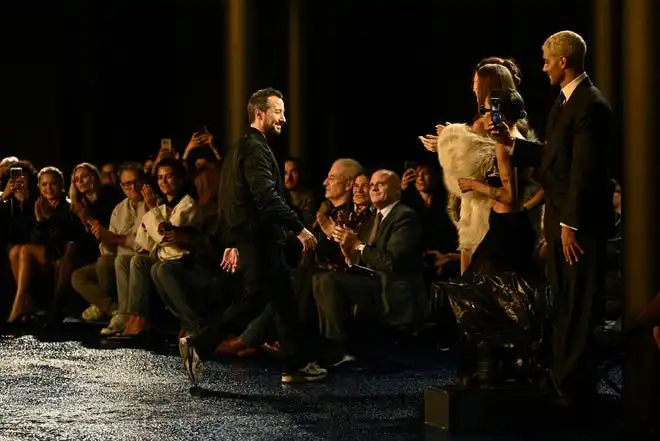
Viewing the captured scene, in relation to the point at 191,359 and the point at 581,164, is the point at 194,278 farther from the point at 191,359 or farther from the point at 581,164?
the point at 581,164

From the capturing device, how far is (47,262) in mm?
13352

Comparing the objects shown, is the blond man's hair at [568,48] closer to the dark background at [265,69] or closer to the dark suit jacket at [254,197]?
the dark suit jacket at [254,197]

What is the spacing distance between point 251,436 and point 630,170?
2.34 m

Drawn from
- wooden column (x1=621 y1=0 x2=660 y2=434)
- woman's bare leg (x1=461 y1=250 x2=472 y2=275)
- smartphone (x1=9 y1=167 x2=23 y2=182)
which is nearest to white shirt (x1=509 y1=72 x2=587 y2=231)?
wooden column (x1=621 y1=0 x2=660 y2=434)

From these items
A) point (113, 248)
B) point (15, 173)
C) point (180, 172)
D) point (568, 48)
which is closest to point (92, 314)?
point (113, 248)

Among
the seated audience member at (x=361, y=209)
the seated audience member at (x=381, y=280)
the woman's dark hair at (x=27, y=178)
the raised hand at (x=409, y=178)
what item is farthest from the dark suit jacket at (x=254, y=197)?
the woman's dark hair at (x=27, y=178)

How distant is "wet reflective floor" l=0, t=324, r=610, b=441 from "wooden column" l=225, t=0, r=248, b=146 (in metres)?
1.87

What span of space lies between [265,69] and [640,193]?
10.7 meters

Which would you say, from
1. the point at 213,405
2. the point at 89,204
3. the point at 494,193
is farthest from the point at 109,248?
the point at 494,193

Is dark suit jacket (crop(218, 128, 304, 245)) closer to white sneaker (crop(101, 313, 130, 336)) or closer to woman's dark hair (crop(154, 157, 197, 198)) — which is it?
woman's dark hair (crop(154, 157, 197, 198))

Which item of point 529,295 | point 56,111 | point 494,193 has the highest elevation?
point 56,111

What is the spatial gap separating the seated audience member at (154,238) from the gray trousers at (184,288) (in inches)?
5.2

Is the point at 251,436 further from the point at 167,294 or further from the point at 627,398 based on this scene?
the point at 167,294

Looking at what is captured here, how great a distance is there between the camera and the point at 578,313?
24.0 ft
